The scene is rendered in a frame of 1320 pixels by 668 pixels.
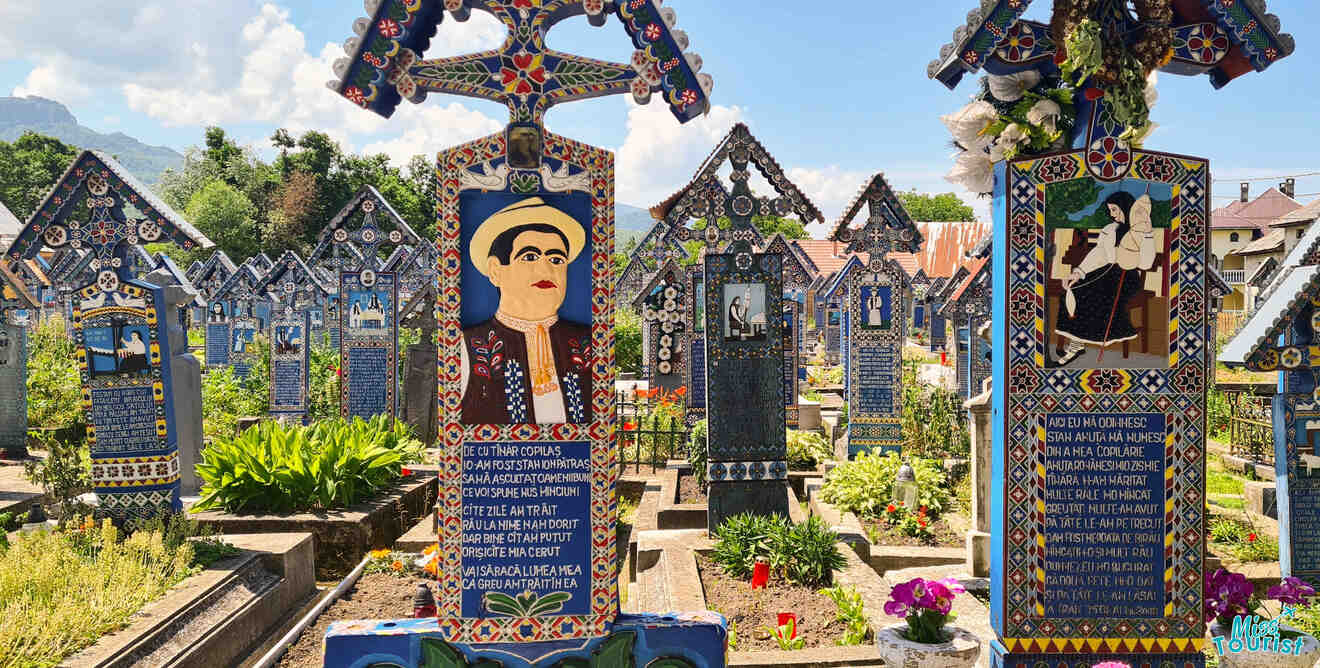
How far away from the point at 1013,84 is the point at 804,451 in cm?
809

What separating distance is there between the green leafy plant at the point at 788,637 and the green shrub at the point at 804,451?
6259 millimetres

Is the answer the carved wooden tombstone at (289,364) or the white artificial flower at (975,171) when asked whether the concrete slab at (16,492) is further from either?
the white artificial flower at (975,171)

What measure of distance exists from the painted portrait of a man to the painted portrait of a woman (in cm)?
268

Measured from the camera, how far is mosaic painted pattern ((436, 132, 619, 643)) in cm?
445

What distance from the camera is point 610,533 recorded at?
4.55 m

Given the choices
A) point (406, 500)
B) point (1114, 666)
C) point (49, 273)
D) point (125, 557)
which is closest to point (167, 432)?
point (125, 557)

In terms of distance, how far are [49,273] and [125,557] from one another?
75.3 ft

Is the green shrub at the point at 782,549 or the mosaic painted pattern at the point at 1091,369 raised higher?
the mosaic painted pattern at the point at 1091,369

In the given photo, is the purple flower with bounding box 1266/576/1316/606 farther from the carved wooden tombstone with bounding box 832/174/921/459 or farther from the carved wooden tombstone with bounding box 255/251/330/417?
the carved wooden tombstone with bounding box 255/251/330/417

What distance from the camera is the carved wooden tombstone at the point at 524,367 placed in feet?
14.6

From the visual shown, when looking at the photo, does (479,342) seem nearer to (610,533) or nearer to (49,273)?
(610,533)

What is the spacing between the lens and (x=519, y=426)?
4516mm

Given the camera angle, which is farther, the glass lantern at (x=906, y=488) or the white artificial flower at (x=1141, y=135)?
the glass lantern at (x=906, y=488)

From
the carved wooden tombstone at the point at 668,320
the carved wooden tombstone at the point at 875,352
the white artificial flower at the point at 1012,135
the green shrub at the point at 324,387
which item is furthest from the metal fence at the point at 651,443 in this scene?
the white artificial flower at the point at 1012,135
